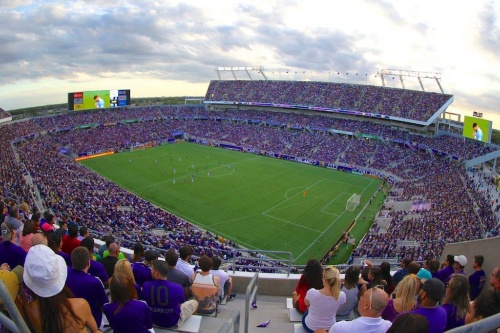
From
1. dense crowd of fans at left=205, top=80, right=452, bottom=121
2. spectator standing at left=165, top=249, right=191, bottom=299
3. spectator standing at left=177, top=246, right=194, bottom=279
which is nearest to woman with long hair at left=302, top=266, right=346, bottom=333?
spectator standing at left=165, top=249, right=191, bottom=299

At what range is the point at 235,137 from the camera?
6756 centimetres

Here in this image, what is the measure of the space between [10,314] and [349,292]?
15.5 feet

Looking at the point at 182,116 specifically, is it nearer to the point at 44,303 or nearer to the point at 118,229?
the point at 118,229

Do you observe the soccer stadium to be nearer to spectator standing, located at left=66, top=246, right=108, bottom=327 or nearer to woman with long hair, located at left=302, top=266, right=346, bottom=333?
woman with long hair, located at left=302, top=266, right=346, bottom=333

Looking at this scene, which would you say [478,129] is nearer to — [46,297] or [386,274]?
[386,274]

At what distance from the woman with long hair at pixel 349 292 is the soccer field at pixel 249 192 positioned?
1894 cm

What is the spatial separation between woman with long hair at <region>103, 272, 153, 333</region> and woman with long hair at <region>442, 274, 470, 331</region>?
147 inches

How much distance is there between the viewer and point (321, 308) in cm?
512

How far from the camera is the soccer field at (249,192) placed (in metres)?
29.1

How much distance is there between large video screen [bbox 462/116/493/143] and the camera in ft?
149

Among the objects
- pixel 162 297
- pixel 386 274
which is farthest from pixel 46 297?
pixel 386 274

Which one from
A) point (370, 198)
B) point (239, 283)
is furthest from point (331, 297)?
point (370, 198)

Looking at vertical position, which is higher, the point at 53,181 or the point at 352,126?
the point at 352,126

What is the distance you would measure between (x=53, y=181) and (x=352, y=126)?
157 feet
